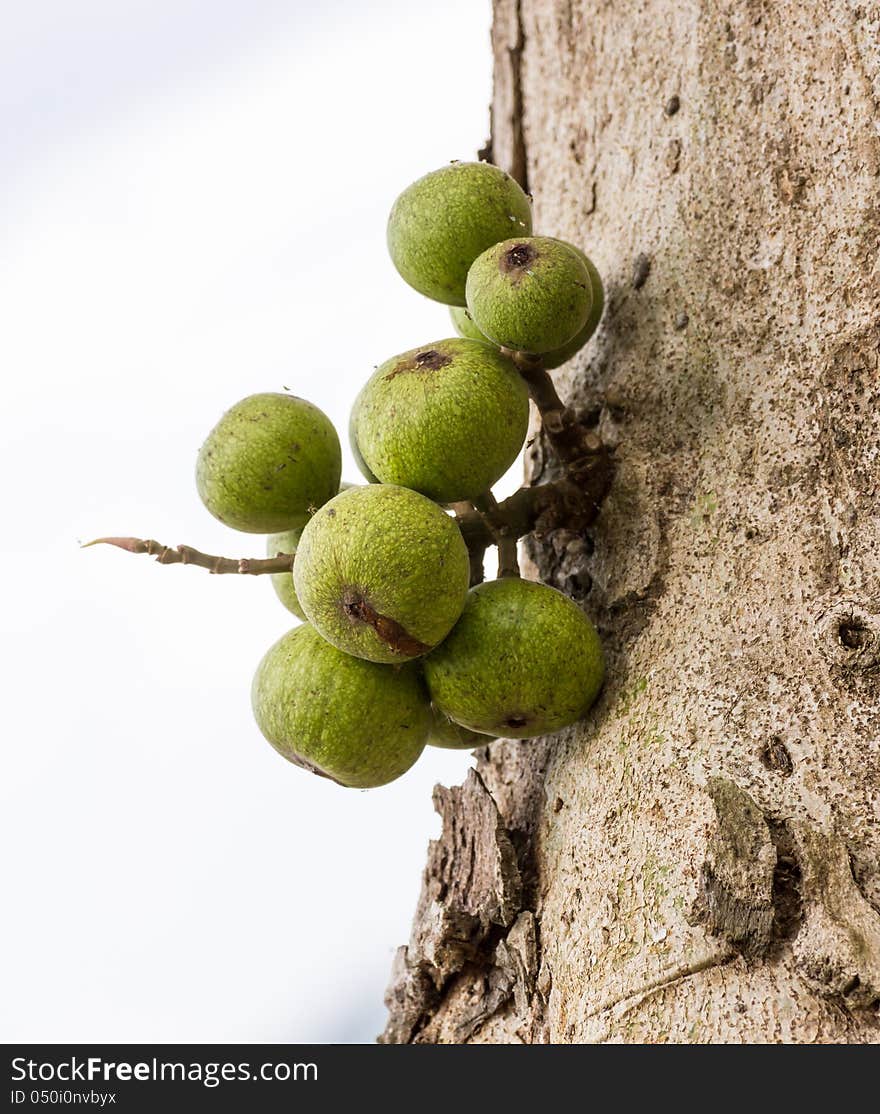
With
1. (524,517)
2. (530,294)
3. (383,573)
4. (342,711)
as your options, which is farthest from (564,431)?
(342,711)

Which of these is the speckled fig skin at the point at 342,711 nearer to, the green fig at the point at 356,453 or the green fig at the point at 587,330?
the green fig at the point at 356,453

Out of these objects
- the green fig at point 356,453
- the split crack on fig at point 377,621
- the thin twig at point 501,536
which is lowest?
the thin twig at point 501,536

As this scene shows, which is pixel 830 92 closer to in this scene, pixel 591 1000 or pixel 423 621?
pixel 423 621

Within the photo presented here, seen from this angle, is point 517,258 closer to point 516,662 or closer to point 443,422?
point 443,422

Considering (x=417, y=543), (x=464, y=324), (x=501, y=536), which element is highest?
(x=464, y=324)

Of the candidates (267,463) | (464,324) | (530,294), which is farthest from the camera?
(464,324)

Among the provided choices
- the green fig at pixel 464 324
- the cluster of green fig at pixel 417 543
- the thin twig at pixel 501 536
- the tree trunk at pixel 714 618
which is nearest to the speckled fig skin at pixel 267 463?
the cluster of green fig at pixel 417 543

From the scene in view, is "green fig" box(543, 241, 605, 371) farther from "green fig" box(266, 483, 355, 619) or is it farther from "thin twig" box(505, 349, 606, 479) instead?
"green fig" box(266, 483, 355, 619)
